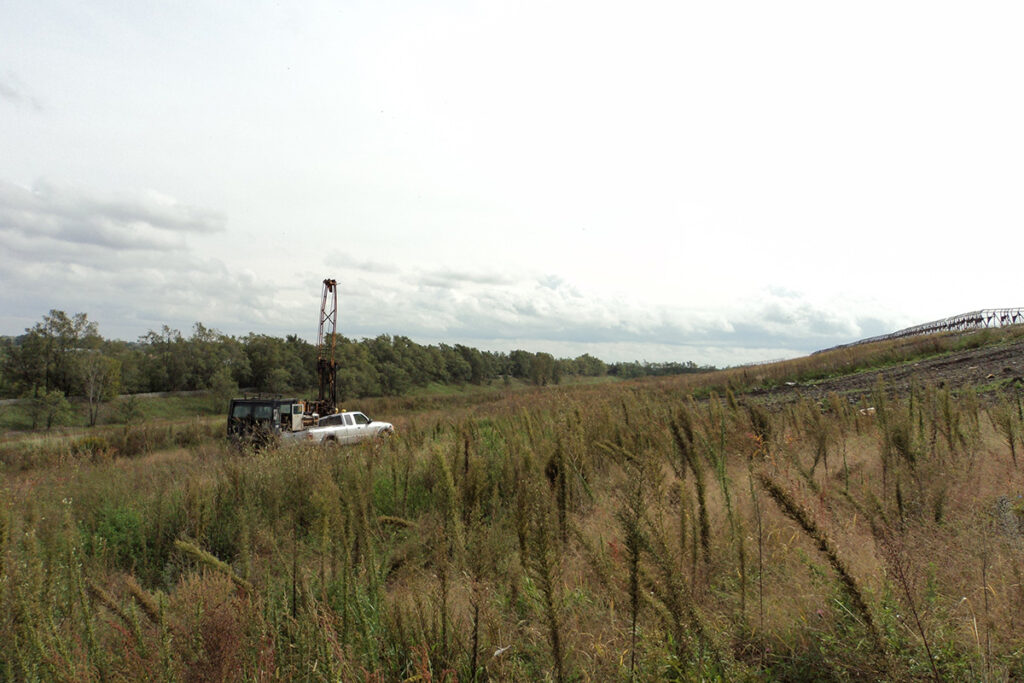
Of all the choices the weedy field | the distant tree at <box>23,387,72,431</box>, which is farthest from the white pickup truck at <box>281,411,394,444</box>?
the distant tree at <box>23,387,72,431</box>

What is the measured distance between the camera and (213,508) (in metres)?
6.54

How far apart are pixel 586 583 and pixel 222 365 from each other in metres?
76.2

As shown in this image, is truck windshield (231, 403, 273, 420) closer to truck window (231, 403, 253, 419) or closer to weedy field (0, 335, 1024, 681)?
truck window (231, 403, 253, 419)

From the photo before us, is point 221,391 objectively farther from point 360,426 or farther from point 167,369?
point 360,426

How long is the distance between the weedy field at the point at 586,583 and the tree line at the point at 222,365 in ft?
129

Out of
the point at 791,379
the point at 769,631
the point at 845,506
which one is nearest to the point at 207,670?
the point at 769,631

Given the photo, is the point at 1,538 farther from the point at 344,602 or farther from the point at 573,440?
the point at 573,440

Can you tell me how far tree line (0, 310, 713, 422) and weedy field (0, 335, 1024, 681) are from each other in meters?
39.3

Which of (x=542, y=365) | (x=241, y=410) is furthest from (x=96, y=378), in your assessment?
(x=542, y=365)

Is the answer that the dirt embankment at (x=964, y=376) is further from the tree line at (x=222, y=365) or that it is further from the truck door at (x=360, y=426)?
the tree line at (x=222, y=365)

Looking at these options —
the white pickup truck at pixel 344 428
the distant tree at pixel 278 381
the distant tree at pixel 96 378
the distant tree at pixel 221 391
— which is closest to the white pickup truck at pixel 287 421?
the white pickup truck at pixel 344 428

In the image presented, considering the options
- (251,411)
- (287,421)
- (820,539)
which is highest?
(820,539)

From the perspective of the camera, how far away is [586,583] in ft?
11.7

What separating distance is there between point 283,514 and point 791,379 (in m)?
22.7
